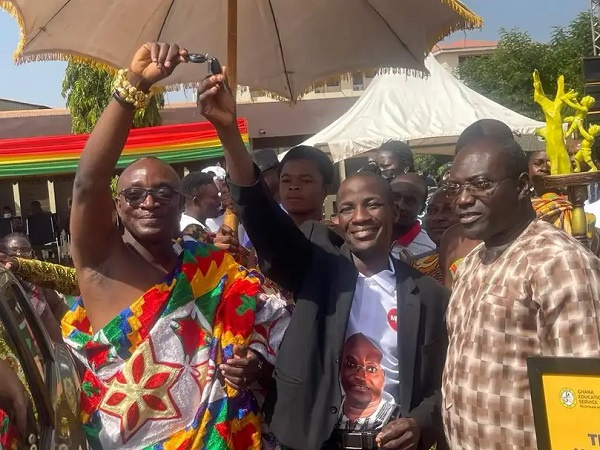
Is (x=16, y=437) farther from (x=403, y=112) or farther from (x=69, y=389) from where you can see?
(x=403, y=112)

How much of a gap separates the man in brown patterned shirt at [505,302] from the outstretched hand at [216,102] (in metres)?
0.85

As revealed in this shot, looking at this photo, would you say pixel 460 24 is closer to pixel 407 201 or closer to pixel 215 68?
pixel 407 201

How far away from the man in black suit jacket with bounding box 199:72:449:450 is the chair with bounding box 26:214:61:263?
36.3 ft

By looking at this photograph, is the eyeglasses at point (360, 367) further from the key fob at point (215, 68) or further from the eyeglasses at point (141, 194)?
the key fob at point (215, 68)

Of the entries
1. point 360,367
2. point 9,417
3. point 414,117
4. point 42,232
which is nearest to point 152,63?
point 9,417

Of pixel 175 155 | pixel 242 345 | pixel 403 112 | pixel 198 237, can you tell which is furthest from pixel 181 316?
pixel 403 112

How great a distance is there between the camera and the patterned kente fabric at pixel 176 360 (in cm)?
251

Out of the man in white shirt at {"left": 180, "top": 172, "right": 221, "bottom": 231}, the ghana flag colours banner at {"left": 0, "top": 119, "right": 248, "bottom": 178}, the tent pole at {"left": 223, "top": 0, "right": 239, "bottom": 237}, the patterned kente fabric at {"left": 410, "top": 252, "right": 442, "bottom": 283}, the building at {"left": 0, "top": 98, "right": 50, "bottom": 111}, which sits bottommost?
the patterned kente fabric at {"left": 410, "top": 252, "right": 442, "bottom": 283}

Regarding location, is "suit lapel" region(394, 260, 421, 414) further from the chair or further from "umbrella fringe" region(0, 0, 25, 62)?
the chair

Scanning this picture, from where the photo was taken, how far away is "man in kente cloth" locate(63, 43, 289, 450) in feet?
7.97

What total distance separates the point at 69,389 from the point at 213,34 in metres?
2.38

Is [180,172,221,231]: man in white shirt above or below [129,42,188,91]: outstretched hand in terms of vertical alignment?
above

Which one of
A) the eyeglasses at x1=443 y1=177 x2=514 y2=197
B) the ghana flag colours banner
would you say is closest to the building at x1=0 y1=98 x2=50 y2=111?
the ghana flag colours banner

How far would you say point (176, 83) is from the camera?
4.35 meters
